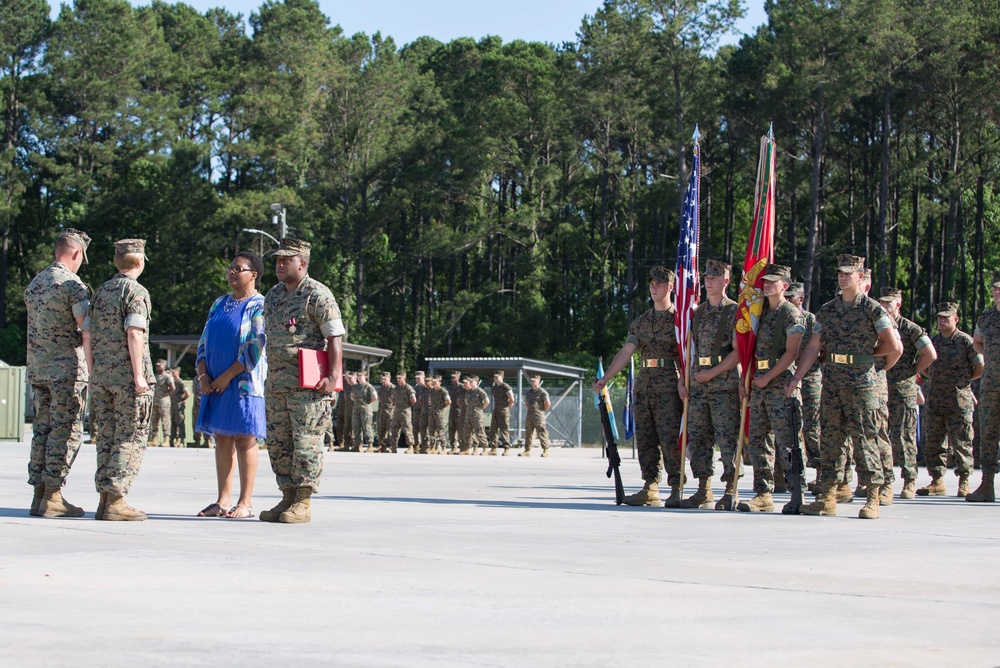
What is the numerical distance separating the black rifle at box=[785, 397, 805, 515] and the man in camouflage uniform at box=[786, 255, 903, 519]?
0.19 metres

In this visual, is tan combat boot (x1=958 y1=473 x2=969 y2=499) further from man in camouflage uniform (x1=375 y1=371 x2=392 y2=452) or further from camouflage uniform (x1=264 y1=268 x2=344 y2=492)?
man in camouflage uniform (x1=375 y1=371 x2=392 y2=452)

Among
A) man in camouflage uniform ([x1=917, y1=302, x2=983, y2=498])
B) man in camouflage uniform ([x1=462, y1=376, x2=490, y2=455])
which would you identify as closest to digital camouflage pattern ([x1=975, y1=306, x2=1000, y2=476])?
man in camouflage uniform ([x1=917, y1=302, x2=983, y2=498])

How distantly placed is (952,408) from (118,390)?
9096 mm

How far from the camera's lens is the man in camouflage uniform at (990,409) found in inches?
497

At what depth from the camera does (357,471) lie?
18.8m

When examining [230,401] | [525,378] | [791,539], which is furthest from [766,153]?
[525,378]

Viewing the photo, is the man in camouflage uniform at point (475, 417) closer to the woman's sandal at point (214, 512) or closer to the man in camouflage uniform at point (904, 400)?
the man in camouflage uniform at point (904, 400)

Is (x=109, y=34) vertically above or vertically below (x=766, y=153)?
above

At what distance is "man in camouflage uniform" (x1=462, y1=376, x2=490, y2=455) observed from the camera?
33.8 metres

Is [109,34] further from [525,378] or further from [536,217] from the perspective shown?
[525,378]

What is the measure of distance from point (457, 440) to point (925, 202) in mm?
33292

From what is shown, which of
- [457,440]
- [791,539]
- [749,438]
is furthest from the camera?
[457,440]

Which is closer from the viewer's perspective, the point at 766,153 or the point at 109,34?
the point at 766,153

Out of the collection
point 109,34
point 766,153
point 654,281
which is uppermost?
point 109,34
